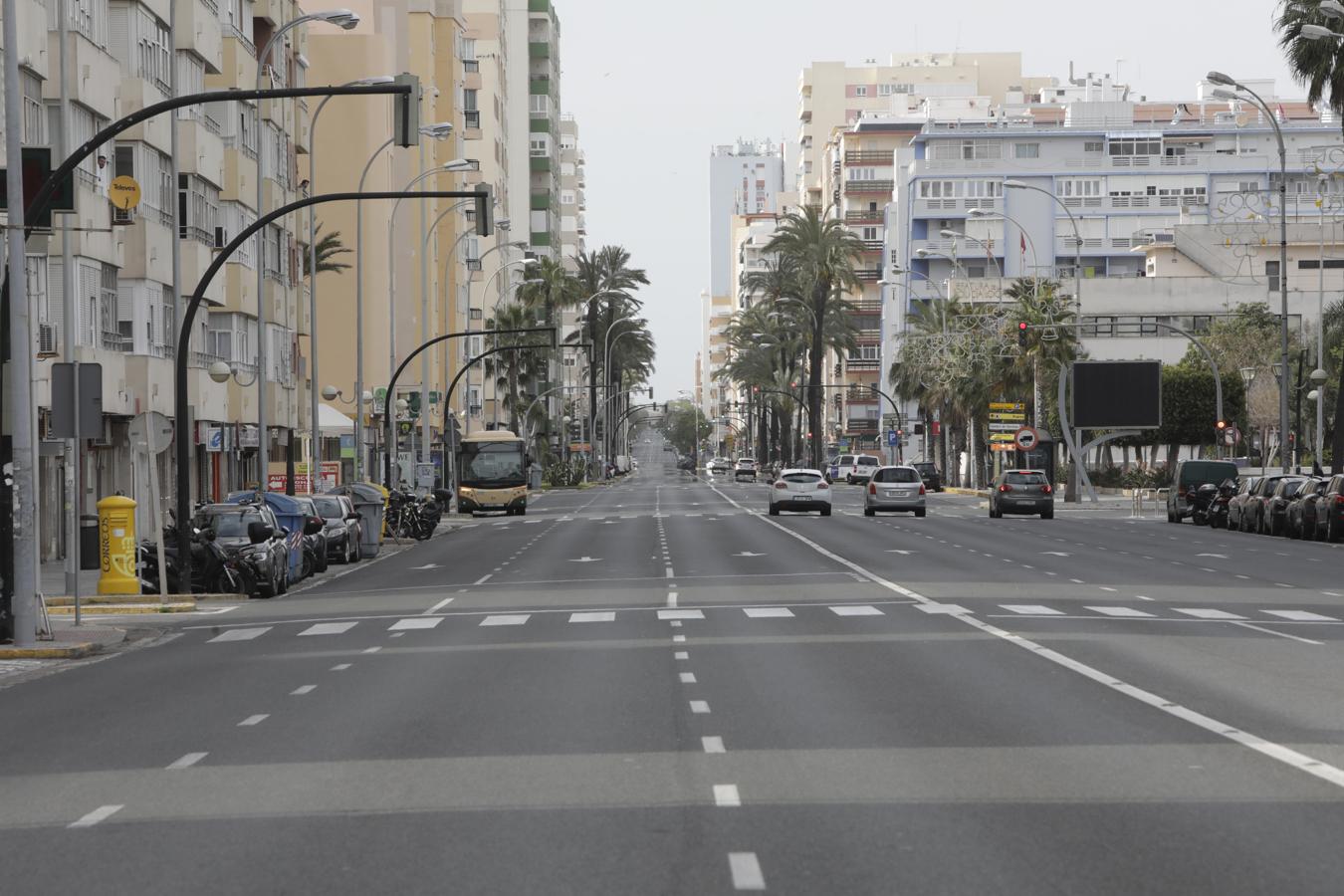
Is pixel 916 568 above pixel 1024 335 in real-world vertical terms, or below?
below

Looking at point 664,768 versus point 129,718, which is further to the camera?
point 129,718

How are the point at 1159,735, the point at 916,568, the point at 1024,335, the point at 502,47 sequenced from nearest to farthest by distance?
the point at 1159,735, the point at 916,568, the point at 1024,335, the point at 502,47

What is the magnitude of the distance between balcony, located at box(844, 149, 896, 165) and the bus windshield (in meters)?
91.7

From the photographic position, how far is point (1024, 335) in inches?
3105

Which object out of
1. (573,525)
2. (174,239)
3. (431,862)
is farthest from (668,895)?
(573,525)

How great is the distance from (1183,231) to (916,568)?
88.5m

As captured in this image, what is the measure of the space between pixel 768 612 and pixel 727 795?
47.1 feet

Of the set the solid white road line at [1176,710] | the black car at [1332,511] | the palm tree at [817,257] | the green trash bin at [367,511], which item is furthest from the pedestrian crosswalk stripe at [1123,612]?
the palm tree at [817,257]

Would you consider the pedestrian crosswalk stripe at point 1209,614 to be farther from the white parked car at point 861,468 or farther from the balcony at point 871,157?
the balcony at point 871,157

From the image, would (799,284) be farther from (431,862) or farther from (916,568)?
(431,862)

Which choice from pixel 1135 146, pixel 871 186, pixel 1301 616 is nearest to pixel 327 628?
pixel 1301 616

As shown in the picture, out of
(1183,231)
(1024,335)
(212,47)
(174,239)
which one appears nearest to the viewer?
(174,239)

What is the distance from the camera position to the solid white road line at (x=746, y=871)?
26.5 ft

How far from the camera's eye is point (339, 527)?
40312 mm
